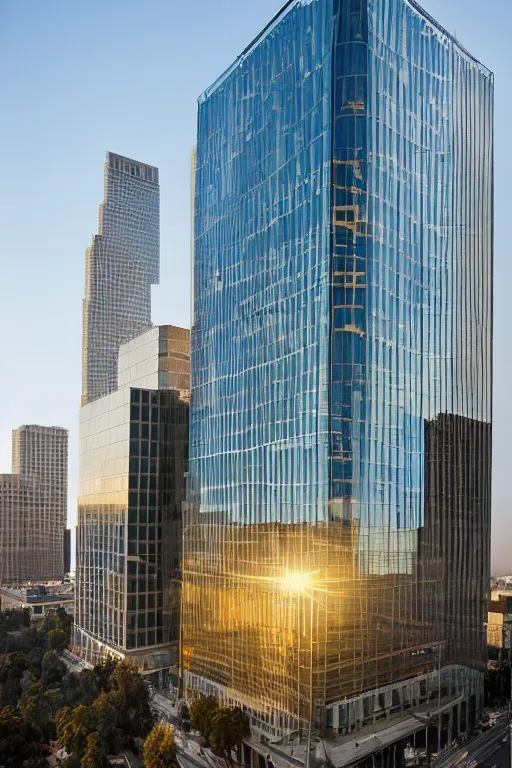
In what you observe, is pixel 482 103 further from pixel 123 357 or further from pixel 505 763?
pixel 505 763

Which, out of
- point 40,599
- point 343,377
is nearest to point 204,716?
point 343,377

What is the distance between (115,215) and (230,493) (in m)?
43.7

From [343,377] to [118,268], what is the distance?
1846 inches

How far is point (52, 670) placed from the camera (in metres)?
26.1

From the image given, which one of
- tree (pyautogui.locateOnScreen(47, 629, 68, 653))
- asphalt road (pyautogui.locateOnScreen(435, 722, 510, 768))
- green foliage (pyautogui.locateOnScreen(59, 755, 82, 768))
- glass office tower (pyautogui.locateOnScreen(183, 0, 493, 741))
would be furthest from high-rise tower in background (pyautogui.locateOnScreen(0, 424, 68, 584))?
asphalt road (pyautogui.locateOnScreen(435, 722, 510, 768))

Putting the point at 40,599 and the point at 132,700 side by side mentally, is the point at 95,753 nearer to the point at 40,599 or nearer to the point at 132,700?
the point at 132,700

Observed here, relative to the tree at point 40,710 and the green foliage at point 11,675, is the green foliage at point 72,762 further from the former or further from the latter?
the green foliage at point 11,675

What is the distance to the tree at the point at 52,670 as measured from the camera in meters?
25.4

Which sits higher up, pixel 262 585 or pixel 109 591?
pixel 262 585

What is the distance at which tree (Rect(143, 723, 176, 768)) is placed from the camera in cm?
1683

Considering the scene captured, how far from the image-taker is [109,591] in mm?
26875

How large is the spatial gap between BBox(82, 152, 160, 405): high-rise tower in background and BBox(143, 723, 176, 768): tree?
1800 inches

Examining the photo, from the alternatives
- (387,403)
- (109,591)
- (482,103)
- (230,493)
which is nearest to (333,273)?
(387,403)

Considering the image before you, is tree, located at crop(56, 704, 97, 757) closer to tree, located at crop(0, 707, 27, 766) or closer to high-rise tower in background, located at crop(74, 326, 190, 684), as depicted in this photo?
tree, located at crop(0, 707, 27, 766)
